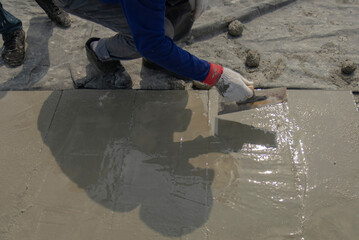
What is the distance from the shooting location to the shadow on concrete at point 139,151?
1.90m

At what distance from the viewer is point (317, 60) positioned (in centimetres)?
276

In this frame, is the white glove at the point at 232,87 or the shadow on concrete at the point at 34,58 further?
the shadow on concrete at the point at 34,58

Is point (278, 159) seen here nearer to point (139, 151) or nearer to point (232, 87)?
point (232, 87)

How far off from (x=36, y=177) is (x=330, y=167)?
6.58ft

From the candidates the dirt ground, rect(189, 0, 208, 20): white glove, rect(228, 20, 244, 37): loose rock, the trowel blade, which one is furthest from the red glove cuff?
rect(228, 20, 244, 37): loose rock

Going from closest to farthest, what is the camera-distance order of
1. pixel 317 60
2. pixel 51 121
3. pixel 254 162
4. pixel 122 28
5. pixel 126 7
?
1. pixel 126 7
2. pixel 254 162
3. pixel 122 28
4. pixel 51 121
5. pixel 317 60

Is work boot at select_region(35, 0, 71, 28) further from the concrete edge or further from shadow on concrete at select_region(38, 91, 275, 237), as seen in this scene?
the concrete edge

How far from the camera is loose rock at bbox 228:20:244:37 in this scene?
2.98 m

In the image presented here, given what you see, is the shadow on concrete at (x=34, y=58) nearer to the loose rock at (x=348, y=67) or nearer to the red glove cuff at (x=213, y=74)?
the red glove cuff at (x=213, y=74)

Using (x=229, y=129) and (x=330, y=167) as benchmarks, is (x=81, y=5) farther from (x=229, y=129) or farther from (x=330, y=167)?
(x=330, y=167)

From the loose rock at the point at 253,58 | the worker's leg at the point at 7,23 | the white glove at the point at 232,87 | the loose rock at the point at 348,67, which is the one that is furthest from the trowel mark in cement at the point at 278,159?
the worker's leg at the point at 7,23

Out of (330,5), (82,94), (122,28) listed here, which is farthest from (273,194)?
(330,5)

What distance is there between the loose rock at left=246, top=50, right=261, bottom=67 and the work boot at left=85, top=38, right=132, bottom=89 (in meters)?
1.08

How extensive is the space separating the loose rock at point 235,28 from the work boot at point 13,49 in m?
2.06
